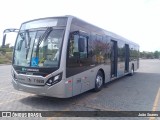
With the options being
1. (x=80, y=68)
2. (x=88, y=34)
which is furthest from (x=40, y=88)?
(x=88, y=34)

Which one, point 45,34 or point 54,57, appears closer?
point 54,57

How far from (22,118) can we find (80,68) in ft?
9.34

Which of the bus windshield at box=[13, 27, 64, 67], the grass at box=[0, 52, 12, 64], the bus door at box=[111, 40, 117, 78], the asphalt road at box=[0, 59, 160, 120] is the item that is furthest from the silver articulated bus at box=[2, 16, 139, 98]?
the grass at box=[0, 52, 12, 64]

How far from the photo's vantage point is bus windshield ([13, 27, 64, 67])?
6734mm

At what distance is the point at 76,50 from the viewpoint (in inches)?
286

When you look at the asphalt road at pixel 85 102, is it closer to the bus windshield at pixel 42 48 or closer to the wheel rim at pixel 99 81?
the wheel rim at pixel 99 81

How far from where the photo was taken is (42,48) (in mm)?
6891

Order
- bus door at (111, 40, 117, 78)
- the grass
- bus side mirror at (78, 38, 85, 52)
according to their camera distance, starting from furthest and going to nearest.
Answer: the grass
bus door at (111, 40, 117, 78)
bus side mirror at (78, 38, 85, 52)

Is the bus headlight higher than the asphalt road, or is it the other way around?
the bus headlight

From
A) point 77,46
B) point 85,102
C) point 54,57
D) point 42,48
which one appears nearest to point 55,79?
point 54,57

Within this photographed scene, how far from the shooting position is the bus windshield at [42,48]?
22.1ft

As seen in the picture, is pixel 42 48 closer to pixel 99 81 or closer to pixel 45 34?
pixel 45 34

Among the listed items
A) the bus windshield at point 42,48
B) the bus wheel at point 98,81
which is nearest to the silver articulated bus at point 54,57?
the bus windshield at point 42,48

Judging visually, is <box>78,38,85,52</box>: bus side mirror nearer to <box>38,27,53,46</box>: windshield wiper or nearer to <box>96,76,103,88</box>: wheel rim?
<box>38,27,53,46</box>: windshield wiper
